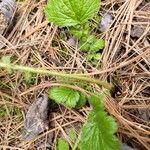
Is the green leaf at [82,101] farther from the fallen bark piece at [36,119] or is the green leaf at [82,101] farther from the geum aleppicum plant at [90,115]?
the fallen bark piece at [36,119]

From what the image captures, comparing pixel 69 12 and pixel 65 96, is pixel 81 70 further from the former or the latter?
pixel 69 12

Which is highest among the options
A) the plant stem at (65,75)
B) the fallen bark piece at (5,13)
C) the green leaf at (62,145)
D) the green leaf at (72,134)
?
the fallen bark piece at (5,13)

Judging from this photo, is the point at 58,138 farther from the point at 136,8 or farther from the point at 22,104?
the point at 136,8

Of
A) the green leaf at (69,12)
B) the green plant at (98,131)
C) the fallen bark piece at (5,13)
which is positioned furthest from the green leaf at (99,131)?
the fallen bark piece at (5,13)

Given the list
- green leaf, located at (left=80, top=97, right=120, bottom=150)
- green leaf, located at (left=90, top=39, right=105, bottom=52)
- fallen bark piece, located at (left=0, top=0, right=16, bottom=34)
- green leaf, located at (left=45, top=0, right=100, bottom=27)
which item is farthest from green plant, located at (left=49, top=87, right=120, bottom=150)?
fallen bark piece, located at (left=0, top=0, right=16, bottom=34)

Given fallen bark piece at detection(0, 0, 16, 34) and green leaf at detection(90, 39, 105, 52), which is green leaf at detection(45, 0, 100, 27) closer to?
green leaf at detection(90, 39, 105, 52)

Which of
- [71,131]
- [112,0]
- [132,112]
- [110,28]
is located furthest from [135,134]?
[112,0]

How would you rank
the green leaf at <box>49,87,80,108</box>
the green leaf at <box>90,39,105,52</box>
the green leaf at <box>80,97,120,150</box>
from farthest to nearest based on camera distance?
the green leaf at <box>90,39,105,52</box> < the green leaf at <box>49,87,80,108</box> < the green leaf at <box>80,97,120,150</box>

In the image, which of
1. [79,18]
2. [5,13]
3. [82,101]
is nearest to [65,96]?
[82,101]
